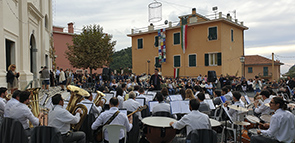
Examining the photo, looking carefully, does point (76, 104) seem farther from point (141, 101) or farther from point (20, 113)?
point (141, 101)

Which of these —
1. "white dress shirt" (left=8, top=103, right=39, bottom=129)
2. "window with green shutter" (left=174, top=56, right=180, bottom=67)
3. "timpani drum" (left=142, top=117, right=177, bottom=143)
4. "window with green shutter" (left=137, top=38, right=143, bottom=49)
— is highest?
"window with green shutter" (left=137, top=38, right=143, bottom=49)

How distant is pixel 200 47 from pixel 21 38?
64.4 ft

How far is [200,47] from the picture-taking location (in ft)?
88.6

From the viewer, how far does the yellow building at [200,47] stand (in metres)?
25.8

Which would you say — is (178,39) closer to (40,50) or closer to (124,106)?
(40,50)

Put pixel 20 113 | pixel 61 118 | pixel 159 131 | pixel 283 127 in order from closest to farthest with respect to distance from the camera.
Result: pixel 283 127
pixel 61 118
pixel 20 113
pixel 159 131

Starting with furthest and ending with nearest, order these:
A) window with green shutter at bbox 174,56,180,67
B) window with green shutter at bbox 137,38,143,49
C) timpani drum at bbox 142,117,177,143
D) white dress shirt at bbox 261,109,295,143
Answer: window with green shutter at bbox 137,38,143,49
window with green shutter at bbox 174,56,180,67
timpani drum at bbox 142,117,177,143
white dress shirt at bbox 261,109,295,143

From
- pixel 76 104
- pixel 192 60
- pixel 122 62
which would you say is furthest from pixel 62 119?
pixel 122 62

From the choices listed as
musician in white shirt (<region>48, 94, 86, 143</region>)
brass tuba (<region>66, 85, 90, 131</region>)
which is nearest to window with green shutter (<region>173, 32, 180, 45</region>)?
brass tuba (<region>66, 85, 90, 131</region>)

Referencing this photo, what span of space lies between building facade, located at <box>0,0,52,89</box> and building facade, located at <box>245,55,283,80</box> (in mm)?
32315

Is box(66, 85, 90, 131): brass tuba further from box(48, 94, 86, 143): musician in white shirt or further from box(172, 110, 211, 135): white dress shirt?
box(172, 110, 211, 135): white dress shirt

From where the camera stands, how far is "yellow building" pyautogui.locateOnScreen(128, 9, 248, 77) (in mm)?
25781

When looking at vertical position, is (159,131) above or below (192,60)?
below

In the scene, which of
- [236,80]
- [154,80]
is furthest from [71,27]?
[154,80]
